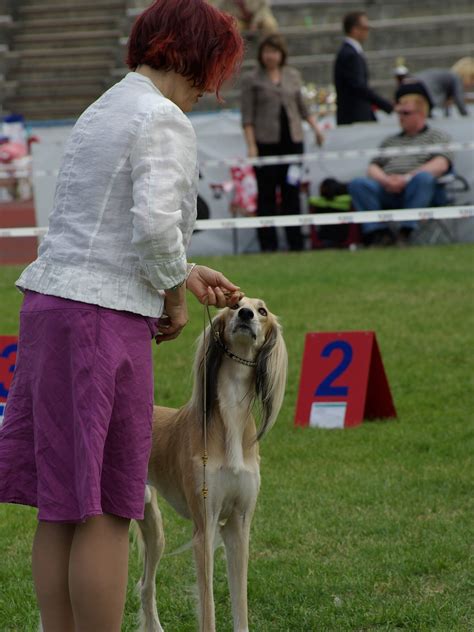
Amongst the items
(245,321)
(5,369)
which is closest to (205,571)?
(245,321)

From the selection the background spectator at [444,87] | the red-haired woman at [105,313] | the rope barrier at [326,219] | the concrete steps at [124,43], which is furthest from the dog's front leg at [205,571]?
the concrete steps at [124,43]

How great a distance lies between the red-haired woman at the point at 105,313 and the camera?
2783 mm

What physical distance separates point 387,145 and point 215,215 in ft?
6.58

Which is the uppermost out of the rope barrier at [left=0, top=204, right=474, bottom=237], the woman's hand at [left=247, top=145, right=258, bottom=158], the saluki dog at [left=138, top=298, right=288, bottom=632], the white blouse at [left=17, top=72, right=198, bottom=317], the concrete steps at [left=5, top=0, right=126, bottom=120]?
the white blouse at [left=17, top=72, right=198, bottom=317]

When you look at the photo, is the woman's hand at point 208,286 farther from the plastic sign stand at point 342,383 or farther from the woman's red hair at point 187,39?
the plastic sign stand at point 342,383

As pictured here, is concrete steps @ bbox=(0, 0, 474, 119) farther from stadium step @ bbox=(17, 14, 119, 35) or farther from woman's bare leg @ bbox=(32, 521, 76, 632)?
woman's bare leg @ bbox=(32, 521, 76, 632)

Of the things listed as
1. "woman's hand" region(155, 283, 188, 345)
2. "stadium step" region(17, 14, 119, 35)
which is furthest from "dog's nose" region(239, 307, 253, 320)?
"stadium step" region(17, 14, 119, 35)

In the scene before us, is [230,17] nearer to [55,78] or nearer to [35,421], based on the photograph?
[35,421]

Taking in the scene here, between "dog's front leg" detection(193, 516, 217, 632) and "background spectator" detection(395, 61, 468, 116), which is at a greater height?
"dog's front leg" detection(193, 516, 217, 632)

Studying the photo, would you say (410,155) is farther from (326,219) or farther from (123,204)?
(123,204)

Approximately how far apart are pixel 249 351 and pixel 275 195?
9490 mm

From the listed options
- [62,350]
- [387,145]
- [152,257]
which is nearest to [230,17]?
[152,257]

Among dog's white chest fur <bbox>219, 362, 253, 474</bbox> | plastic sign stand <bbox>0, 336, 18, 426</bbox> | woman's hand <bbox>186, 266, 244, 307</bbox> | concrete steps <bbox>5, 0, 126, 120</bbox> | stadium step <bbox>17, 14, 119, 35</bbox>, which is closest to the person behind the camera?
woman's hand <bbox>186, 266, 244, 307</bbox>

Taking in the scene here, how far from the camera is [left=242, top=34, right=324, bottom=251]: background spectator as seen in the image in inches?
Result: 509
